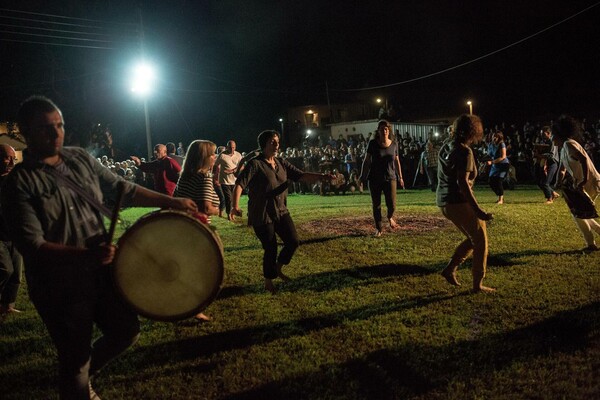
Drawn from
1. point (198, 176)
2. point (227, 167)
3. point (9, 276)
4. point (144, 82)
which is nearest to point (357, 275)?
point (198, 176)

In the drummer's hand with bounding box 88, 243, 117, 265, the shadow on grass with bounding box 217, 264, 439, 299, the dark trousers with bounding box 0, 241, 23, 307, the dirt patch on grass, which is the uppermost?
the drummer's hand with bounding box 88, 243, 117, 265

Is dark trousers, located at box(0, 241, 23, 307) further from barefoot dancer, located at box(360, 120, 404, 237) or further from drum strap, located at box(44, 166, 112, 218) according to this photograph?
barefoot dancer, located at box(360, 120, 404, 237)

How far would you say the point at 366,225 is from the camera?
444 inches

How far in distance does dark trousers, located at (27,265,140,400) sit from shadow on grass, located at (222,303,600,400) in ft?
3.45

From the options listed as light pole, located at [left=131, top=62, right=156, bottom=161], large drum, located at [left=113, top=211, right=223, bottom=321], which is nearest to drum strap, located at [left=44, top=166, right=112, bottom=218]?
large drum, located at [left=113, top=211, right=223, bottom=321]

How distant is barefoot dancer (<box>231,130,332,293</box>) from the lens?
619 cm

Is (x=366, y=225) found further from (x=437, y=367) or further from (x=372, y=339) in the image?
(x=437, y=367)

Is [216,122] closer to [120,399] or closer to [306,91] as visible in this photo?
[306,91]

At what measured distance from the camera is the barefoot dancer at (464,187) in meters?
5.30

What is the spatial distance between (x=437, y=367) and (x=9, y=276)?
5460 millimetres

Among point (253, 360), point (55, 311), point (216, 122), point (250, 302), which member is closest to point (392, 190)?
point (250, 302)

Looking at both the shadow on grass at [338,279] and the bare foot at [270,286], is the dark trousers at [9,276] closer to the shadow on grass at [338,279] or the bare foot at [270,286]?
the shadow on grass at [338,279]

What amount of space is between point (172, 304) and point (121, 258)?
0.51 metres

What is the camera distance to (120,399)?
364 centimetres
